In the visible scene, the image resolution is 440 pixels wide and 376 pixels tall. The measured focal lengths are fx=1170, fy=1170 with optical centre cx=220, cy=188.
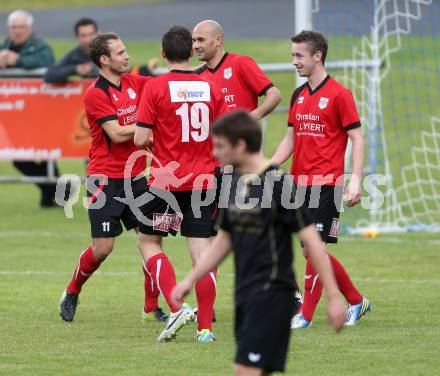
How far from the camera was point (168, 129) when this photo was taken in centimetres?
853

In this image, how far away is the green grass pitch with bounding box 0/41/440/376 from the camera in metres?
7.60

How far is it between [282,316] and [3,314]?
168 inches

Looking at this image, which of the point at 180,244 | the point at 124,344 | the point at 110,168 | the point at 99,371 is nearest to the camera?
the point at 99,371

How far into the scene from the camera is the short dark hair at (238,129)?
5.82m

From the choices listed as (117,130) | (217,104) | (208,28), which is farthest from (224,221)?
(208,28)

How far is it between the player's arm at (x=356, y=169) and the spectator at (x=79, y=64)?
7405mm

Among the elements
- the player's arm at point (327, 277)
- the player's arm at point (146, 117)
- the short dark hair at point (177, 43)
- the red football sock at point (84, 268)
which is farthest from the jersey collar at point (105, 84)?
the player's arm at point (327, 277)

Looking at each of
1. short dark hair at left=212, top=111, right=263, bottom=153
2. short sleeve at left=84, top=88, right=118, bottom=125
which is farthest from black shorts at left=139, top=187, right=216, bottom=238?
short dark hair at left=212, top=111, right=263, bottom=153

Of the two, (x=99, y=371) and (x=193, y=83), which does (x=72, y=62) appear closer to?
(x=193, y=83)

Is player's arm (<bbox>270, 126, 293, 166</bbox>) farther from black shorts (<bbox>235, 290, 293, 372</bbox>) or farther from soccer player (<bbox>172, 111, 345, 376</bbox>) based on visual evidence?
black shorts (<bbox>235, 290, 293, 372</bbox>)

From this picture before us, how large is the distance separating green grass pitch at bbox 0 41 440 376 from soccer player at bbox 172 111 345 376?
1549 millimetres

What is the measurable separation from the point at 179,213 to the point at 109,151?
40.1 inches

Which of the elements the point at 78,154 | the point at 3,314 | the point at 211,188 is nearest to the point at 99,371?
the point at 211,188

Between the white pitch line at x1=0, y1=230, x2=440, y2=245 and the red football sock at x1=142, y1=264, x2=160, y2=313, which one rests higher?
the red football sock at x1=142, y1=264, x2=160, y2=313
